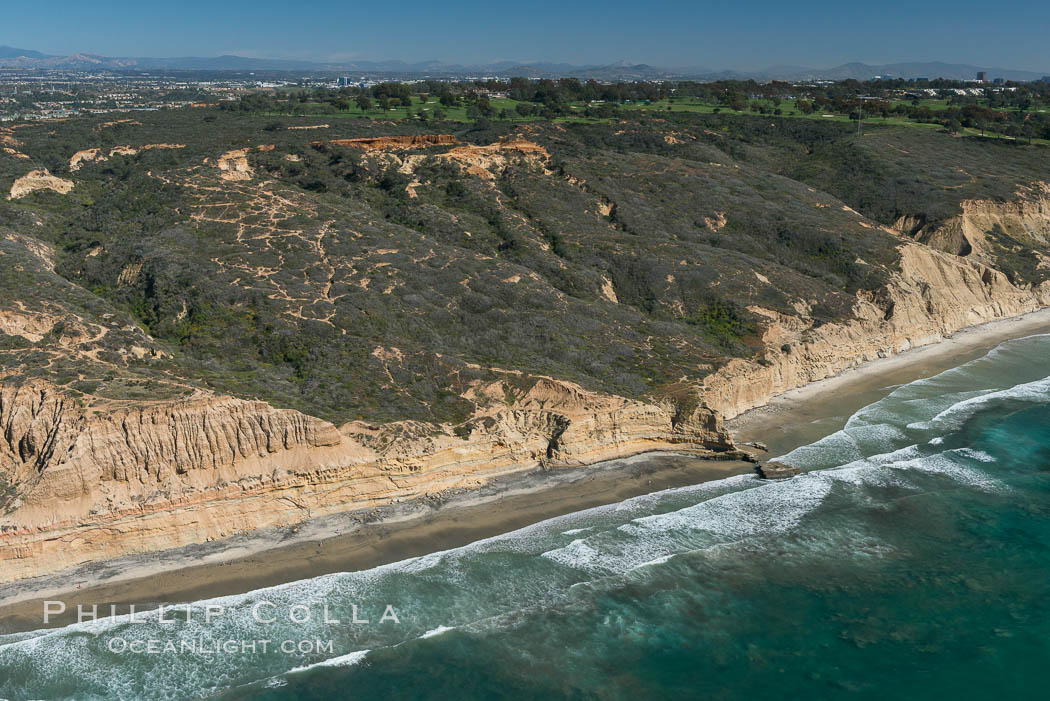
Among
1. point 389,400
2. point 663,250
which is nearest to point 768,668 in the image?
point 389,400

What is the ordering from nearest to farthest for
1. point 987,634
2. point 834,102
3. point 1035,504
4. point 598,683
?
1. point 598,683
2. point 987,634
3. point 1035,504
4. point 834,102

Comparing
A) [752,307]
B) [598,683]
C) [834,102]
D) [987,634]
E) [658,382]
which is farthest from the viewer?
[834,102]

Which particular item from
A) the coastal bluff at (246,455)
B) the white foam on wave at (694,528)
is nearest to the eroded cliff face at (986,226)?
the coastal bluff at (246,455)

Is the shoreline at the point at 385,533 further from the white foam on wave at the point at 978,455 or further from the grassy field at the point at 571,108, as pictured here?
the grassy field at the point at 571,108

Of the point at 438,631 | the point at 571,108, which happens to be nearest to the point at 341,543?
the point at 438,631

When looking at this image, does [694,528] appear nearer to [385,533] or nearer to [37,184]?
[385,533]

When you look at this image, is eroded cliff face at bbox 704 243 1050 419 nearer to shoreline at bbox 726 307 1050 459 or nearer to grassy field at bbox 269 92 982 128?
shoreline at bbox 726 307 1050 459

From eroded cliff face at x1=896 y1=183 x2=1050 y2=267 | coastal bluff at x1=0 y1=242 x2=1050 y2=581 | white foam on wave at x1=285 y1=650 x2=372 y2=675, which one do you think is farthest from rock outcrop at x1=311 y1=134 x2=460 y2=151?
white foam on wave at x1=285 y1=650 x2=372 y2=675

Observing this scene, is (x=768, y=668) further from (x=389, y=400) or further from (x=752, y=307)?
(x=752, y=307)
